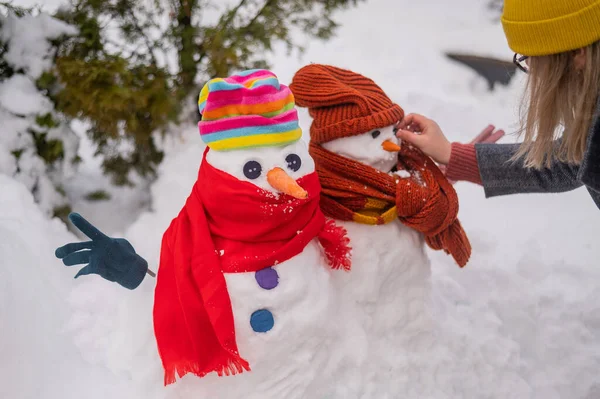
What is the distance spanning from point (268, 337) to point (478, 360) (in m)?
0.60

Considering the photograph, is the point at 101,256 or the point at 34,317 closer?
the point at 101,256

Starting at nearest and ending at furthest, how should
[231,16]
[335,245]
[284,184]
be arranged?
[284,184] → [335,245] → [231,16]

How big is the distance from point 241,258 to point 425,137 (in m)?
0.54

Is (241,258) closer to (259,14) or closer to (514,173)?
(514,173)

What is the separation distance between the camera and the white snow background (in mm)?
1266

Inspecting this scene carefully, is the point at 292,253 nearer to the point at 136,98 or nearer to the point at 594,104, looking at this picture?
the point at 594,104

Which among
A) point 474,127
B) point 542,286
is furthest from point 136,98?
point 474,127

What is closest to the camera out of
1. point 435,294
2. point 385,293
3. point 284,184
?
point 284,184

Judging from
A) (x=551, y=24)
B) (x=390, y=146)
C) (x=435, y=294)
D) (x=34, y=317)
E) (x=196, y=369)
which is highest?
(x=551, y=24)

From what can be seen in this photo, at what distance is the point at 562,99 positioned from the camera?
952 millimetres

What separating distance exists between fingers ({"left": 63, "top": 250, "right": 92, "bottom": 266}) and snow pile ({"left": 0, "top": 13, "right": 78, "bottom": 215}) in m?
0.79

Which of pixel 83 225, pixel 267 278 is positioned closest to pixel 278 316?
pixel 267 278

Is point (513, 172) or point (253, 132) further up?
point (253, 132)

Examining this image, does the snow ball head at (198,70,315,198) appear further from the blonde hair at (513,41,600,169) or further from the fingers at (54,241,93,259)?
the blonde hair at (513,41,600,169)
